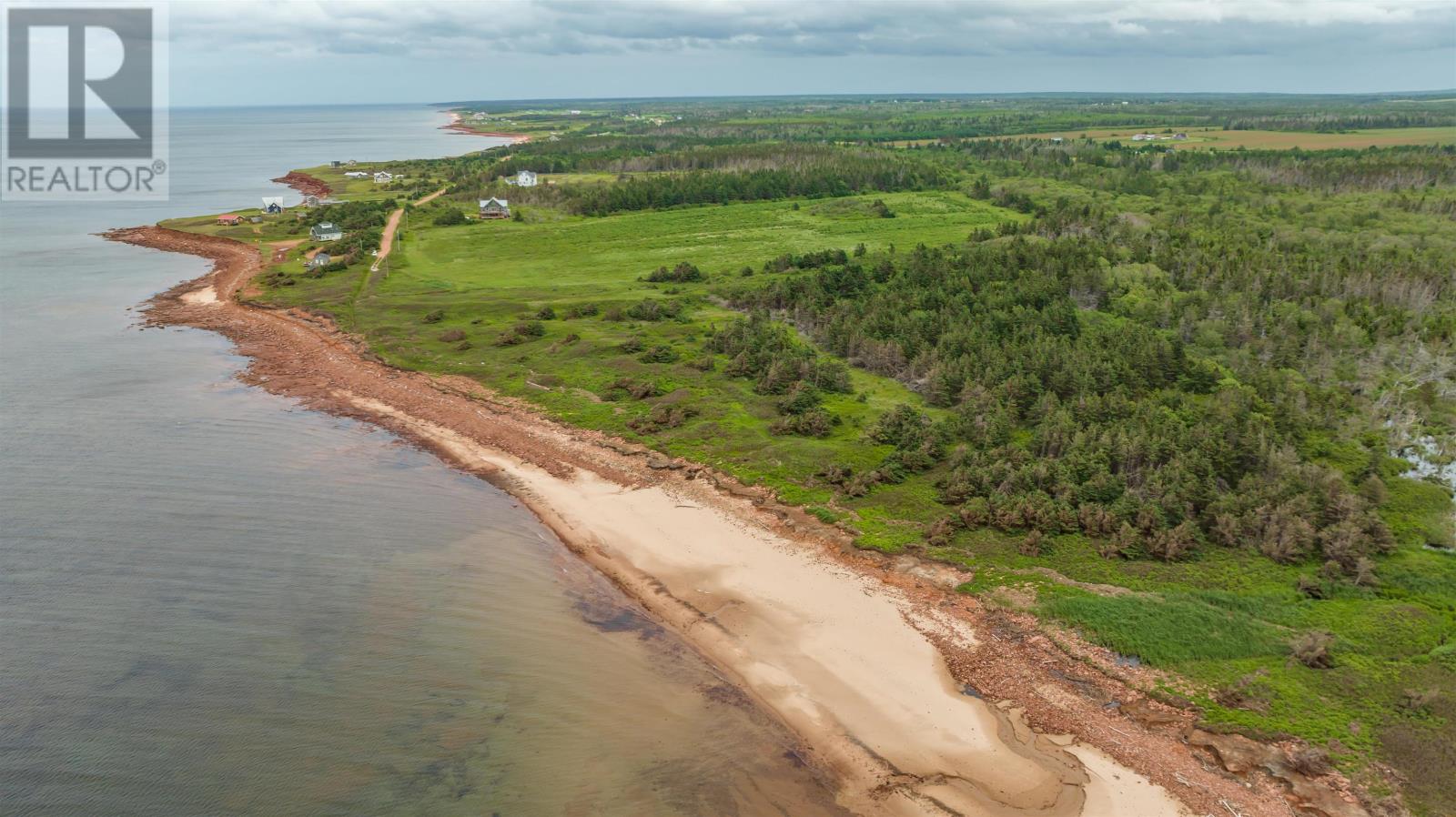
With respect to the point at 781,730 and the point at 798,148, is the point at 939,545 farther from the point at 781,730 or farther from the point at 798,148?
the point at 798,148

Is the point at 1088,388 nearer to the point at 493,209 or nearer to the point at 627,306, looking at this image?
the point at 627,306

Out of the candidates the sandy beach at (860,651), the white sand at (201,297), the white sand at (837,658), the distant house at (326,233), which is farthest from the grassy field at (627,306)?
the distant house at (326,233)

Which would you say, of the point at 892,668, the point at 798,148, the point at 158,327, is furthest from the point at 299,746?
the point at 798,148

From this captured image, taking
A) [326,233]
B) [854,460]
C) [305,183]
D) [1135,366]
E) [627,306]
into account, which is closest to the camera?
[854,460]

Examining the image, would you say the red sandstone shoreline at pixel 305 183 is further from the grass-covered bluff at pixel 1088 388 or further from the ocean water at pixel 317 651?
the ocean water at pixel 317 651

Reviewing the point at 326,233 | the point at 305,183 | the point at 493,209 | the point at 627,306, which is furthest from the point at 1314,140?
the point at 305,183

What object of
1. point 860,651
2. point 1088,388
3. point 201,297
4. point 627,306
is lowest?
point 860,651
